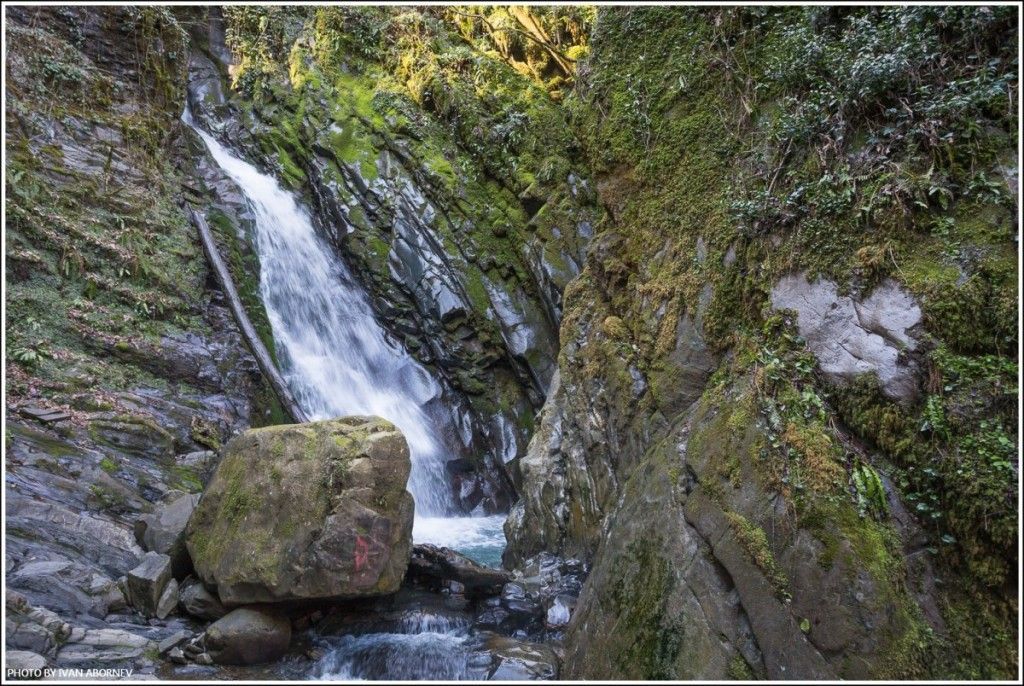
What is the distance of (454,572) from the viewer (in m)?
7.00

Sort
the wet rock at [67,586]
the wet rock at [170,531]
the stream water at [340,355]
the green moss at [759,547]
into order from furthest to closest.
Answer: the stream water at [340,355], the wet rock at [170,531], the wet rock at [67,586], the green moss at [759,547]

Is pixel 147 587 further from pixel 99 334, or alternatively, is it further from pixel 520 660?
pixel 99 334

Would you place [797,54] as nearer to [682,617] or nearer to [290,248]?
[682,617]

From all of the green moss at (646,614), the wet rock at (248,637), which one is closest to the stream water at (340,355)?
the wet rock at (248,637)

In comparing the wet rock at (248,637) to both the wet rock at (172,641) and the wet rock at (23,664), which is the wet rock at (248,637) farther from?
the wet rock at (23,664)

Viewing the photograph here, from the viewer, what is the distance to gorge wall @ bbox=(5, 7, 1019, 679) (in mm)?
3656

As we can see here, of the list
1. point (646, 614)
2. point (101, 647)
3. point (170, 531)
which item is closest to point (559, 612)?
point (646, 614)

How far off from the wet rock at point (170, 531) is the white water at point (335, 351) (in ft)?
14.6

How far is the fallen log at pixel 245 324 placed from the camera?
10.6m

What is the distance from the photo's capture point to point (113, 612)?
563cm

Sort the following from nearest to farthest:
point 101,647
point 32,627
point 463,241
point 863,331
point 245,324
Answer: point 863,331 < point 32,627 < point 101,647 < point 245,324 < point 463,241

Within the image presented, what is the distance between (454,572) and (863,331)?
17.1 ft

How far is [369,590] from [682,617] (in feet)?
10.4

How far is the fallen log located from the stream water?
62 centimetres
